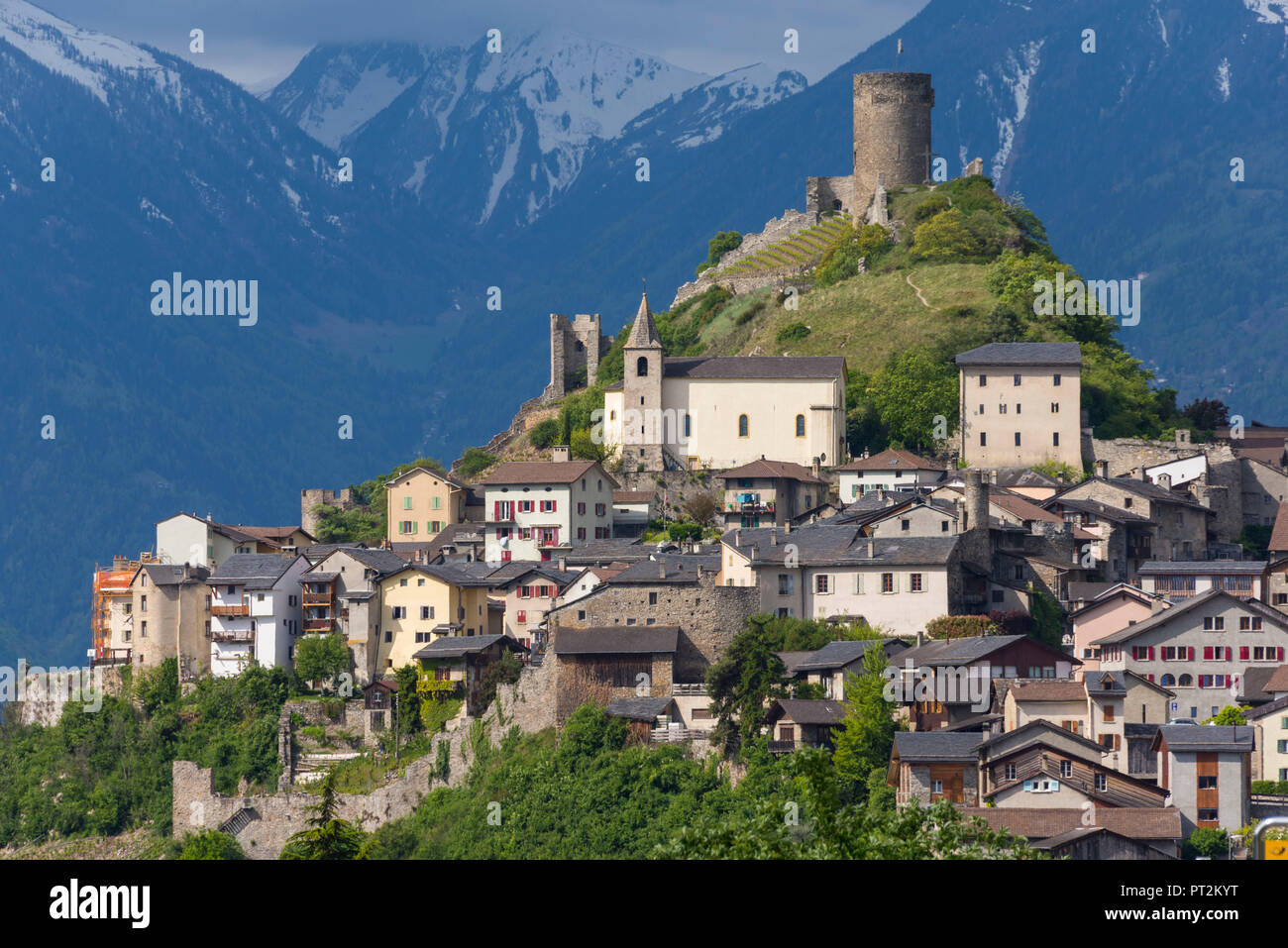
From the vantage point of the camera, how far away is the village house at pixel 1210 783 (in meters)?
51.1

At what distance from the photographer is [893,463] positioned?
8531cm

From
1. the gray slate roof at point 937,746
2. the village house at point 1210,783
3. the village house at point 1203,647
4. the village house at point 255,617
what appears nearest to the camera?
the village house at point 1210,783

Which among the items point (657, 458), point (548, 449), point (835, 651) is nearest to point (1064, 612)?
point (835, 651)

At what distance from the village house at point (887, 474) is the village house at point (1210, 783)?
3208cm

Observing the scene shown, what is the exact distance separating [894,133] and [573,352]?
21.5 metres

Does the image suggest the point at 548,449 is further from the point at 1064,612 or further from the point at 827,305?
the point at 1064,612

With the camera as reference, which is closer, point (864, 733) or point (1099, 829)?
point (1099, 829)

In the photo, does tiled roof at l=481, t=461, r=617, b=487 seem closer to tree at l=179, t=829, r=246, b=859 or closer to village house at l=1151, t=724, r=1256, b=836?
tree at l=179, t=829, r=246, b=859

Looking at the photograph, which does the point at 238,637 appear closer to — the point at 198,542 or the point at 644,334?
the point at 198,542

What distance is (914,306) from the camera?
10450cm

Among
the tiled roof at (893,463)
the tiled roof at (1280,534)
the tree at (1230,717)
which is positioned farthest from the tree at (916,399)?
the tree at (1230,717)

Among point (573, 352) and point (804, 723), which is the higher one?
point (573, 352)

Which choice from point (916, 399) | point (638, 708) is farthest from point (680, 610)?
point (916, 399)

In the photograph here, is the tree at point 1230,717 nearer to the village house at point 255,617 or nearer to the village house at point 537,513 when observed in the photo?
the village house at point 537,513
